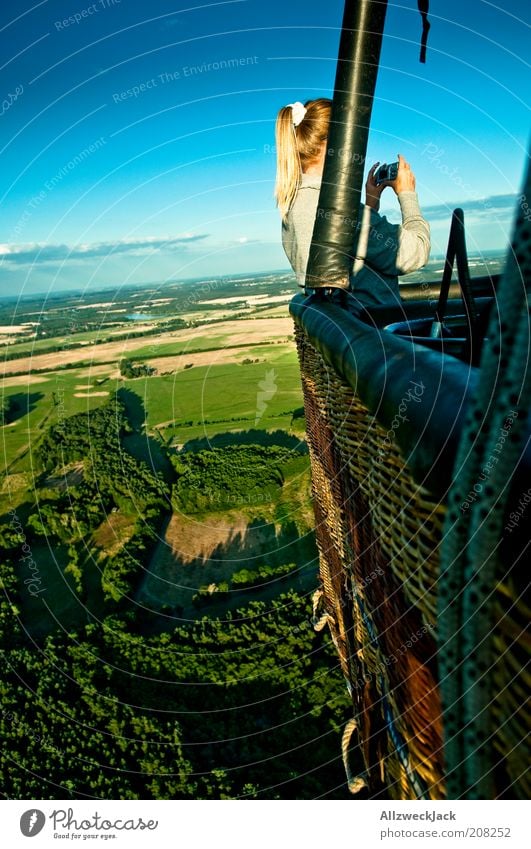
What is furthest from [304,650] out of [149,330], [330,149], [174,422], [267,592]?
[149,330]

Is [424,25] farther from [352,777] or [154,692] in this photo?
[154,692]

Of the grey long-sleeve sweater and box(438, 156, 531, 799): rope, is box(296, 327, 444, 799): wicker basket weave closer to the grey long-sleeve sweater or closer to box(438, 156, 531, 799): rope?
box(438, 156, 531, 799): rope

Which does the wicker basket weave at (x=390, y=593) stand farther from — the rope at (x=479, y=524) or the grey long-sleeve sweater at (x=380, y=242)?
the grey long-sleeve sweater at (x=380, y=242)

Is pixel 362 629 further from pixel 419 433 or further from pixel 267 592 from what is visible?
pixel 267 592

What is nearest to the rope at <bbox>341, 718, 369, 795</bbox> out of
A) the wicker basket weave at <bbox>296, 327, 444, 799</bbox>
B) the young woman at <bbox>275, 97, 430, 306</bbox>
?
the wicker basket weave at <bbox>296, 327, 444, 799</bbox>

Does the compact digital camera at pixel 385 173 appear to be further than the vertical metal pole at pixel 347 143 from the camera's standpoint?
Yes

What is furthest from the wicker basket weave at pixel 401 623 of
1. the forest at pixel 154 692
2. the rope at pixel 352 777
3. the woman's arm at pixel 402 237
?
the forest at pixel 154 692

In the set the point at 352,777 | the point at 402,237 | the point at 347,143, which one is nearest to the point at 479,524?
the point at 347,143
